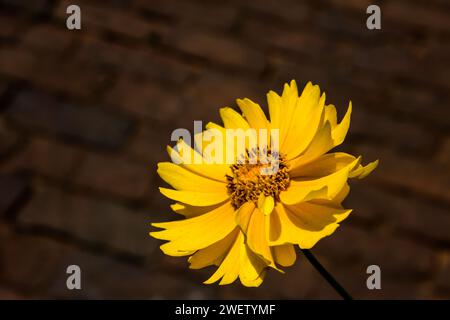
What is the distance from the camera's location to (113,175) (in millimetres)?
1550

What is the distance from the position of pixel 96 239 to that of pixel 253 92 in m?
0.57

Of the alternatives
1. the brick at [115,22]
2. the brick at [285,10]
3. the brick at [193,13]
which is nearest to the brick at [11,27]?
the brick at [115,22]

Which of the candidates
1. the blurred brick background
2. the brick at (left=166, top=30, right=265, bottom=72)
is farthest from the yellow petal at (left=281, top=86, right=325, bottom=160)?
the brick at (left=166, top=30, right=265, bottom=72)

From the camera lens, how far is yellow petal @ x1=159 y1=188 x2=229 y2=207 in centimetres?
38

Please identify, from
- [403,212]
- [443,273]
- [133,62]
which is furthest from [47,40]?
[443,273]

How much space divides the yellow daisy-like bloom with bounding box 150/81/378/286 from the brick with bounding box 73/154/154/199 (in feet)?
3.61

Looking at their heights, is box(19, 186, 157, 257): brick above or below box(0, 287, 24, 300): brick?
above

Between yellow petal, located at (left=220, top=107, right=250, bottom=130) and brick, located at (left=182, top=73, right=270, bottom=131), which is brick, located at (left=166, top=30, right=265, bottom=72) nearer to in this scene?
brick, located at (left=182, top=73, right=270, bottom=131)

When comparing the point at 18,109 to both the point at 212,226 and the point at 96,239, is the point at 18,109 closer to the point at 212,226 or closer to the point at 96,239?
the point at 96,239

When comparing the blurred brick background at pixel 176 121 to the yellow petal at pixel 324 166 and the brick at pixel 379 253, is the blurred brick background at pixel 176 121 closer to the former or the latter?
the brick at pixel 379 253

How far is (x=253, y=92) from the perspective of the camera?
5.54 ft

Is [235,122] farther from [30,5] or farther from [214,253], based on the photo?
[30,5]

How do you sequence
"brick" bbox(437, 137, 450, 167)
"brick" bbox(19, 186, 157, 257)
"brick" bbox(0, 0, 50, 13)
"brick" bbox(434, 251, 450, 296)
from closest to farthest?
"brick" bbox(434, 251, 450, 296) → "brick" bbox(19, 186, 157, 257) → "brick" bbox(437, 137, 450, 167) → "brick" bbox(0, 0, 50, 13)

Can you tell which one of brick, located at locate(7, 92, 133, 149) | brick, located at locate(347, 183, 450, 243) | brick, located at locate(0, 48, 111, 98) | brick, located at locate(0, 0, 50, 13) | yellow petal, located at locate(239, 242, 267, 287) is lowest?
yellow petal, located at locate(239, 242, 267, 287)
